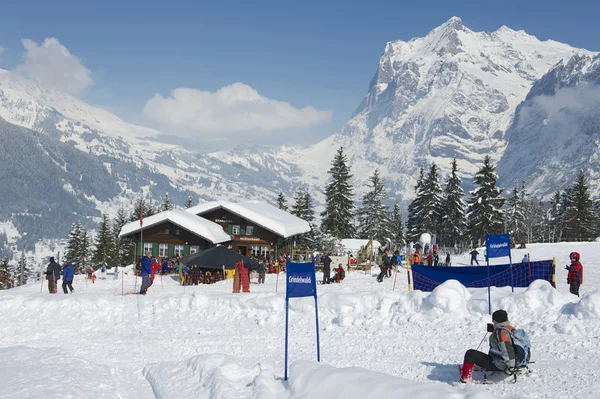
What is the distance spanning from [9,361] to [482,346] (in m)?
11.7

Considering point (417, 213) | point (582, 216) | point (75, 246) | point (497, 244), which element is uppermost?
point (417, 213)

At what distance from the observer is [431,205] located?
2499 inches

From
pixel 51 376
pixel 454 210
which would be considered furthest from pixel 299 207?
pixel 51 376

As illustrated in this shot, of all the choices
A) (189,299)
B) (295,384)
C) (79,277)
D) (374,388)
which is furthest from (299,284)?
(79,277)

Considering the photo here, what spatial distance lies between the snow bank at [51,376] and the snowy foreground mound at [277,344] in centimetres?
3

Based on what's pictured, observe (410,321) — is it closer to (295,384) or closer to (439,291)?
(439,291)

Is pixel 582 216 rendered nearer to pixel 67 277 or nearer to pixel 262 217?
pixel 262 217

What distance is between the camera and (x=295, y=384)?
9445 mm

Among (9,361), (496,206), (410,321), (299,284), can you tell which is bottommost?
(9,361)

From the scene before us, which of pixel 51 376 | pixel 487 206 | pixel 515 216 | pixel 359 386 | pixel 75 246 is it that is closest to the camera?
pixel 359 386

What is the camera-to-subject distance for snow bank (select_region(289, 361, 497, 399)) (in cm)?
787

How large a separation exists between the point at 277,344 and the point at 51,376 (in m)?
5.55

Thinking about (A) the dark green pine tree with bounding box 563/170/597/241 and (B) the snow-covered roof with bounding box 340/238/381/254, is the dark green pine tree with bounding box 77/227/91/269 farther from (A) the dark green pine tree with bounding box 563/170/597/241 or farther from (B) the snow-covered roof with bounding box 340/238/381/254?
(A) the dark green pine tree with bounding box 563/170/597/241

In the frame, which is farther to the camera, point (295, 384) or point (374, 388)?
point (295, 384)
